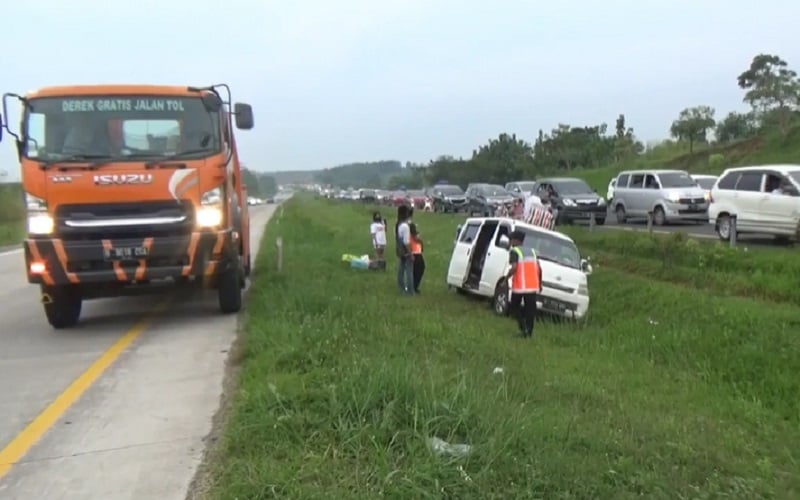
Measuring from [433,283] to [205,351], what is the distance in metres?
9.16

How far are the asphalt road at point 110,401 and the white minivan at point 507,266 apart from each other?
16.2ft

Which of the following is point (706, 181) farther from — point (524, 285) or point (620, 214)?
point (524, 285)

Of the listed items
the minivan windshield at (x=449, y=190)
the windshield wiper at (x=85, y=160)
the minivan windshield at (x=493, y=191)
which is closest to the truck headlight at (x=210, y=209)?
the windshield wiper at (x=85, y=160)

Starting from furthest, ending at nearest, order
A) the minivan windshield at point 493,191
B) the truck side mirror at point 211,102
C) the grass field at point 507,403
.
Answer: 1. the minivan windshield at point 493,191
2. the truck side mirror at point 211,102
3. the grass field at point 507,403

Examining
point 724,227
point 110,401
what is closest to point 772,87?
point 724,227

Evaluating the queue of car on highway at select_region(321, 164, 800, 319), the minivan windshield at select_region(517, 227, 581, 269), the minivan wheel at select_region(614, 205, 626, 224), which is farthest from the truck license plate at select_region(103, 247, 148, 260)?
the minivan wheel at select_region(614, 205, 626, 224)

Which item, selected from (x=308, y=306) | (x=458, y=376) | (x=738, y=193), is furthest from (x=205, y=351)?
(x=738, y=193)

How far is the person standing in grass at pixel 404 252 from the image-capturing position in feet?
48.5

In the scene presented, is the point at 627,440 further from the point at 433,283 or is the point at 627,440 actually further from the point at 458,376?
the point at 433,283

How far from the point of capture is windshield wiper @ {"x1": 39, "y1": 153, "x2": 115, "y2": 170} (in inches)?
388

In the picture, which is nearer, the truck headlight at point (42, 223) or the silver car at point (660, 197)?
the truck headlight at point (42, 223)

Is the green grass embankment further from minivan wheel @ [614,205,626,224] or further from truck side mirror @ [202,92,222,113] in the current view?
truck side mirror @ [202,92,222,113]

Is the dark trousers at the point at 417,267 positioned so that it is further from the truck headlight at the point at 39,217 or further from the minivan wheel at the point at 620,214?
the minivan wheel at the point at 620,214

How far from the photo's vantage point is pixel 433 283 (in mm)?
18062
